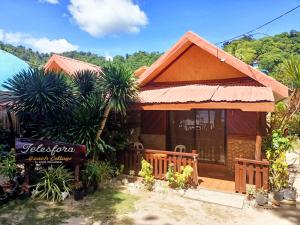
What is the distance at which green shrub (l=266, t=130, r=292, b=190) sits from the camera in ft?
26.3

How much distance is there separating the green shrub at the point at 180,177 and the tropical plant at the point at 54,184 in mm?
3274

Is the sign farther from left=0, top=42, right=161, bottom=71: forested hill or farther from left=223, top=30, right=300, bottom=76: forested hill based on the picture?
left=223, top=30, right=300, bottom=76: forested hill

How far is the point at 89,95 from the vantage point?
10.6 m

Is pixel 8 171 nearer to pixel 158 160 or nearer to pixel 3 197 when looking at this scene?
pixel 3 197

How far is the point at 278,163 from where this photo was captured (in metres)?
8.05

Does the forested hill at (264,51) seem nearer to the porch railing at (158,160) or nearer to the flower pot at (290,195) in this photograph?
the porch railing at (158,160)

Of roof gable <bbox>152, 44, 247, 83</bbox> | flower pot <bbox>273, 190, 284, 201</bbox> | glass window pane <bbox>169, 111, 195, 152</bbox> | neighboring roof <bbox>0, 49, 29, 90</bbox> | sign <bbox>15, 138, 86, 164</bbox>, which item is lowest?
flower pot <bbox>273, 190, 284, 201</bbox>

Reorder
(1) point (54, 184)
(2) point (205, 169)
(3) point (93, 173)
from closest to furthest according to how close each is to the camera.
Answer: (1) point (54, 184) → (3) point (93, 173) → (2) point (205, 169)

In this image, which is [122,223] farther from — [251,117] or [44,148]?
[251,117]

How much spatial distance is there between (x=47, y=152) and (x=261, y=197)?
6534 millimetres

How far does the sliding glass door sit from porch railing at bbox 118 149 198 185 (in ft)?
5.83

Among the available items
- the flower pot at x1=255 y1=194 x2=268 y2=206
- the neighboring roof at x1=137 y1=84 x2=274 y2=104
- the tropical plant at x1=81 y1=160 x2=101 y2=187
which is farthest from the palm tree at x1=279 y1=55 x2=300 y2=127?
the tropical plant at x1=81 y1=160 x2=101 y2=187

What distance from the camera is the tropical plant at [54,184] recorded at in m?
8.41

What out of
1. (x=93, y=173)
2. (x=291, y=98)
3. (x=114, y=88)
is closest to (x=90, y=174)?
(x=93, y=173)
